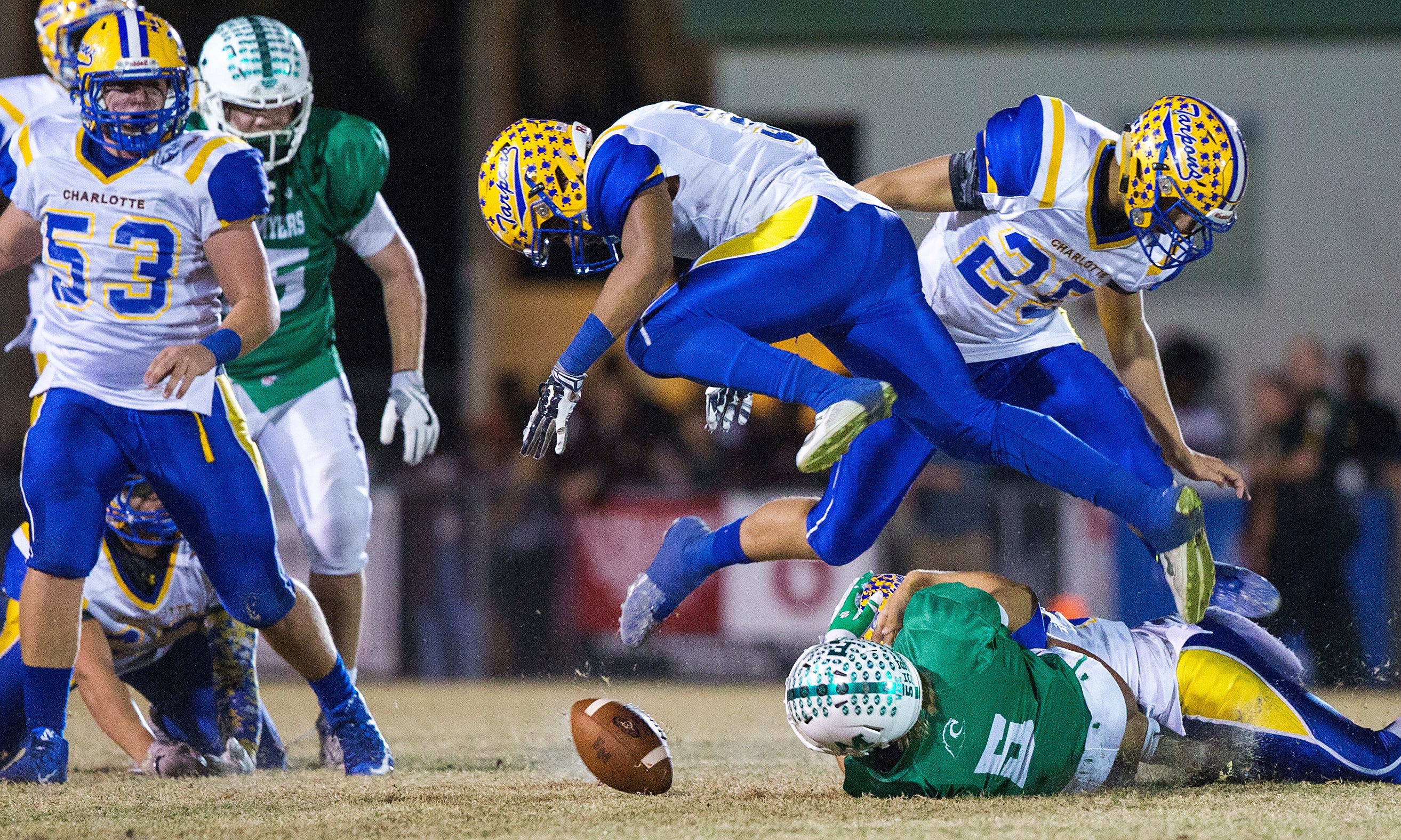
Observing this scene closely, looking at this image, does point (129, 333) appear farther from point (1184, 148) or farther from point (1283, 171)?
point (1283, 171)

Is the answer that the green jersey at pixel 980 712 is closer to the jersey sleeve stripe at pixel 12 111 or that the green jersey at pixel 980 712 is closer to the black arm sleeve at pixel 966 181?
the black arm sleeve at pixel 966 181

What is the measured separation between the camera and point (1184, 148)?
4.10m

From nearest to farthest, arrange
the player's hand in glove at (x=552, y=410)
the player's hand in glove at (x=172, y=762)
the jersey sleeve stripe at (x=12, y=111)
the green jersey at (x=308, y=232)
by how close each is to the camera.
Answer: the player's hand in glove at (x=552, y=410), the player's hand in glove at (x=172, y=762), the green jersey at (x=308, y=232), the jersey sleeve stripe at (x=12, y=111)

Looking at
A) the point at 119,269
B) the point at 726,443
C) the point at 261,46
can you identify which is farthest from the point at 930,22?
the point at 119,269

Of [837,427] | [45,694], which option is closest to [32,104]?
[45,694]

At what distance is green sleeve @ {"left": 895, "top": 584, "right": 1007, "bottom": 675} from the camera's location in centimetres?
366

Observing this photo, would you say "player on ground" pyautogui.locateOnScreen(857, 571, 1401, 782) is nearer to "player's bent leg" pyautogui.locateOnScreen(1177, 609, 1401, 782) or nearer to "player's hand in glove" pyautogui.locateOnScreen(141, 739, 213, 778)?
"player's bent leg" pyautogui.locateOnScreen(1177, 609, 1401, 782)

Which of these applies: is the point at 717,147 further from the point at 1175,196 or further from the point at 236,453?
the point at 236,453

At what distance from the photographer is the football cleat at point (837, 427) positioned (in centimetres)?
378

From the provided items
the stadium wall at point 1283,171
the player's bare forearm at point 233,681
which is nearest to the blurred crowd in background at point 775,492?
the stadium wall at point 1283,171

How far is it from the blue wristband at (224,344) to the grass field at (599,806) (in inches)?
41.9

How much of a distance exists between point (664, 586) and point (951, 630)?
1.30 meters

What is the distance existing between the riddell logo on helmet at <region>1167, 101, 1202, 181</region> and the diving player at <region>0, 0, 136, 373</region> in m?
3.00

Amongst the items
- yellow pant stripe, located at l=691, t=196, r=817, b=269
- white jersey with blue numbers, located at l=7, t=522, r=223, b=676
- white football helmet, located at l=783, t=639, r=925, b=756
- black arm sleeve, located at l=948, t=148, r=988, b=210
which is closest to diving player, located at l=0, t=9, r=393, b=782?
white jersey with blue numbers, located at l=7, t=522, r=223, b=676
